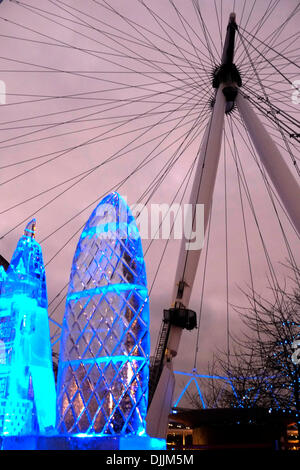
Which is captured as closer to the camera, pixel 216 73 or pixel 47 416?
pixel 47 416

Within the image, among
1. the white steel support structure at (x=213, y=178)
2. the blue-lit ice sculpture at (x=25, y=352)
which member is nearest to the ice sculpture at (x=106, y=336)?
the blue-lit ice sculpture at (x=25, y=352)

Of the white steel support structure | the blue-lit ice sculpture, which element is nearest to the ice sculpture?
the blue-lit ice sculpture

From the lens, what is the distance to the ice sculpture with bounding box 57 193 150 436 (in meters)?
7.88

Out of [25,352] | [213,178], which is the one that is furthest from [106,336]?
[213,178]

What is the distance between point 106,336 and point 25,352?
1.75 m

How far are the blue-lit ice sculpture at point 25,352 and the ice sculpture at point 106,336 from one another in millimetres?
346

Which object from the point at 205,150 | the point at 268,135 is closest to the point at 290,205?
the point at 268,135

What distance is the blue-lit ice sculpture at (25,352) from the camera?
8039mm

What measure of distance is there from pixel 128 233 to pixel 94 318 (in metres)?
2.13

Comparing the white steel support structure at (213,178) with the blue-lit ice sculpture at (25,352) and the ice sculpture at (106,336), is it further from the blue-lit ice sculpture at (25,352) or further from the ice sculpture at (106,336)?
the blue-lit ice sculpture at (25,352)

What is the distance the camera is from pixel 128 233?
31.2 feet

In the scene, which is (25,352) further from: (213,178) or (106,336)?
(213,178)

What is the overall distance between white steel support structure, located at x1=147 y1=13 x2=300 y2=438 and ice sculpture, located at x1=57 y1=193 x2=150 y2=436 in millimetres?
11746

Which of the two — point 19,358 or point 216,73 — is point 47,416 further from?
point 216,73
